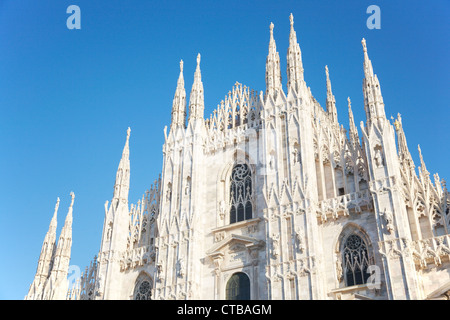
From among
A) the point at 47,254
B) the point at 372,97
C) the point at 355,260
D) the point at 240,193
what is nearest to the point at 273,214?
the point at 240,193

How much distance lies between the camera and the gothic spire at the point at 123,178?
3378 centimetres

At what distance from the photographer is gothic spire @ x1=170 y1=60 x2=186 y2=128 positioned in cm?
3428

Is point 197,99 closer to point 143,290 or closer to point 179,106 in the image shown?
point 179,106

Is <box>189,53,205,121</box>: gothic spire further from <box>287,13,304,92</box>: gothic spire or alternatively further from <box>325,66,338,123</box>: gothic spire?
<box>325,66,338,123</box>: gothic spire

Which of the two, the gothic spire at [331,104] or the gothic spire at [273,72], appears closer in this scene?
the gothic spire at [273,72]

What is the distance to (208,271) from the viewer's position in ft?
93.7

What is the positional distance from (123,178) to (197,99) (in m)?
6.45

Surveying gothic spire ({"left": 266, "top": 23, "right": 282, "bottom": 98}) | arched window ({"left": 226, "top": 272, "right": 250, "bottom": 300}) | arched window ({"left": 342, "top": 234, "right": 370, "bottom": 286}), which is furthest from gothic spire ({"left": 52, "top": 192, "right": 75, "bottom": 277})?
arched window ({"left": 342, "top": 234, "right": 370, "bottom": 286})

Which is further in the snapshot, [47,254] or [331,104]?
[331,104]

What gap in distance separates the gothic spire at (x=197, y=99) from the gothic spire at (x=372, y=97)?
10001 mm

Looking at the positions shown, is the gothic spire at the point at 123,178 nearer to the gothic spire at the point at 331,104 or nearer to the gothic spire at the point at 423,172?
the gothic spire at the point at 331,104

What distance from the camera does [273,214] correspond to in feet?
89.1

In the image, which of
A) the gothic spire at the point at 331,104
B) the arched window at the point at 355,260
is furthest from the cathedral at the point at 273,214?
the gothic spire at the point at 331,104
